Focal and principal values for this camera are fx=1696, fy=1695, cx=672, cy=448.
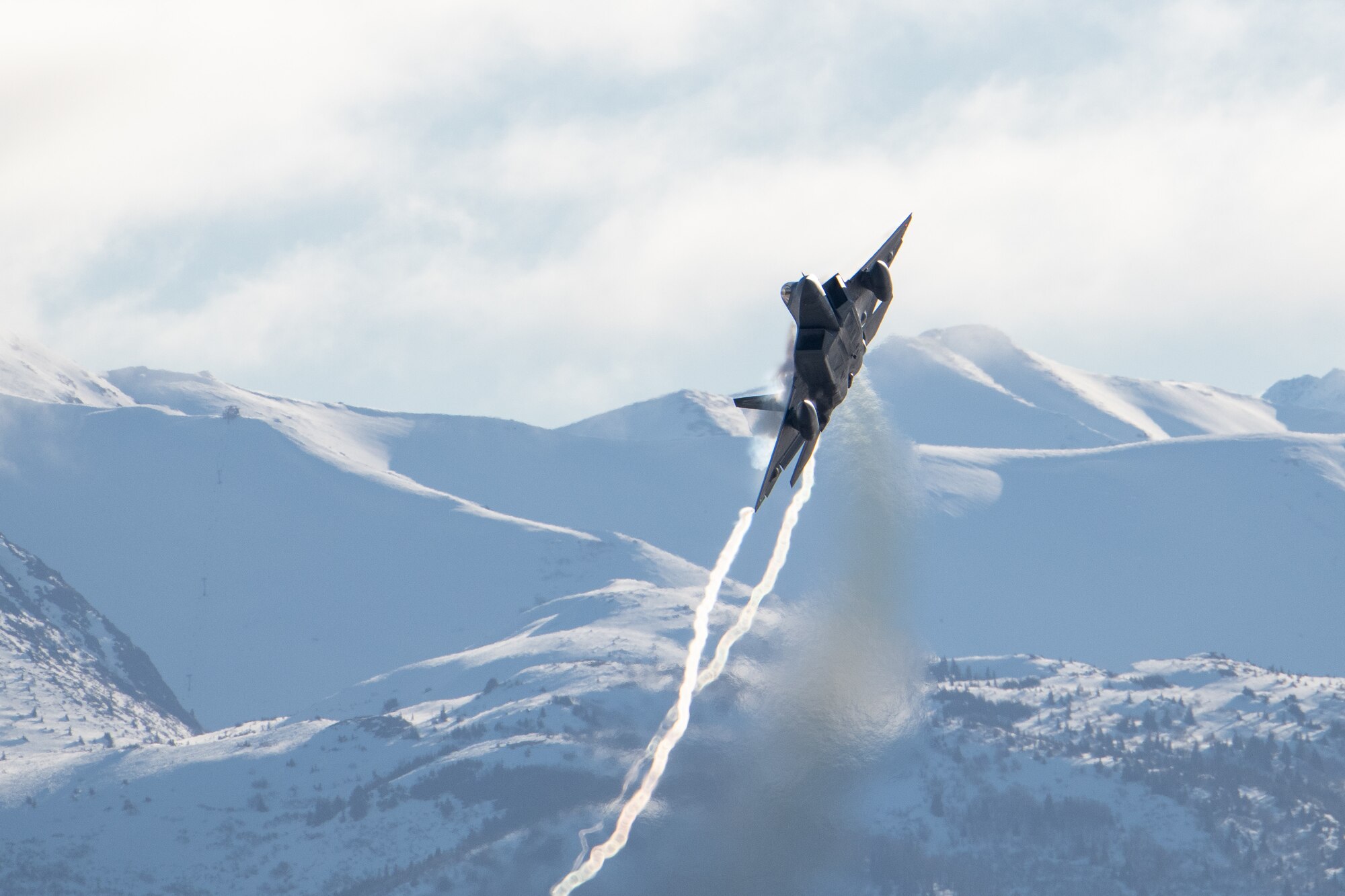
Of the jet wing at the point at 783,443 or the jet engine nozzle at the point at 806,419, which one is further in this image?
the jet wing at the point at 783,443

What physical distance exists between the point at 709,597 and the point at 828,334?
59.3 metres

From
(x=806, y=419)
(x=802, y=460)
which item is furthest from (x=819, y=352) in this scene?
(x=802, y=460)

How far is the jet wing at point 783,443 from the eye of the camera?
248ft

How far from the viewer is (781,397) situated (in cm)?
A: 7675

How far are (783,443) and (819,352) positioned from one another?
17.0 feet

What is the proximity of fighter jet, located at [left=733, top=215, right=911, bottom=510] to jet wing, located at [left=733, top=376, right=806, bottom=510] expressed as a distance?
0.10ft

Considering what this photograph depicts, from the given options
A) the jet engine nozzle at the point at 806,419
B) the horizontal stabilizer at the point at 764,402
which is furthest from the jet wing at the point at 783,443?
the jet engine nozzle at the point at 806,419

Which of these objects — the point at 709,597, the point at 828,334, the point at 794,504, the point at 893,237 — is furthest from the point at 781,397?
the point at 709,597

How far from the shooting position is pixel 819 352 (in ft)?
241

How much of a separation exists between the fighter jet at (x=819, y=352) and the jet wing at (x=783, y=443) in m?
0.03

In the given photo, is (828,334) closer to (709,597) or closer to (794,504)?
(794,504)

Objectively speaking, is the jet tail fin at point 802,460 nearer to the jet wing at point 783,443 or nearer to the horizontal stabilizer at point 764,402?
the jet wing at point 783,443

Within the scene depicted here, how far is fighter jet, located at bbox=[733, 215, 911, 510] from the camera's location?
2891 inches

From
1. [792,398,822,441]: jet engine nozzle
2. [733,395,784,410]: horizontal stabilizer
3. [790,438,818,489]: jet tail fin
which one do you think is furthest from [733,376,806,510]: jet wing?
[792,398,822,441]: jet engine nozzle
